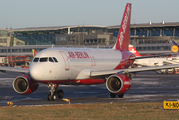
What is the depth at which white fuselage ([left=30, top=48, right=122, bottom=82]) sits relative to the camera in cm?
2245

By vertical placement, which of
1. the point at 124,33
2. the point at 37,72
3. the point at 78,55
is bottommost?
the point at 37,72

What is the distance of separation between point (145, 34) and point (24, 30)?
58.5 metres

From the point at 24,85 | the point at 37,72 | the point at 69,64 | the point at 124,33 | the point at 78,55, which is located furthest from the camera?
the point at 124,33

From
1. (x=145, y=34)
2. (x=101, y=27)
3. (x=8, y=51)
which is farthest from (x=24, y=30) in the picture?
(x=145, y=34)

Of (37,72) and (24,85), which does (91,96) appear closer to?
(24,85)

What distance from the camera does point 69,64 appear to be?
24.9 meters

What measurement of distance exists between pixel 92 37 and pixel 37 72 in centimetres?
11155

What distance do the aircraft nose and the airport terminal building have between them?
3557 inches

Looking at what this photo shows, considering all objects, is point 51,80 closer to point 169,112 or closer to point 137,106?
point 137,106

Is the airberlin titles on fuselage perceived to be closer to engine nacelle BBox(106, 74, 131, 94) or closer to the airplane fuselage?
the airplane fuselage

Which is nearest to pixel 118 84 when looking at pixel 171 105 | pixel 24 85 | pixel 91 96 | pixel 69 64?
pixel 69 64

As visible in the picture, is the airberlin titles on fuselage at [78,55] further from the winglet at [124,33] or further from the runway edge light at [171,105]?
the runway edge light at [171,105]

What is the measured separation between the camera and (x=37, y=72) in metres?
22.0

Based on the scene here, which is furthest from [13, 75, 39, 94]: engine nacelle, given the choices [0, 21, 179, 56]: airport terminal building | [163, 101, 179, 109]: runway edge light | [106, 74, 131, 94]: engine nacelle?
[0, 21, 179, 56]: airport terminal building
